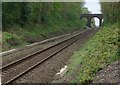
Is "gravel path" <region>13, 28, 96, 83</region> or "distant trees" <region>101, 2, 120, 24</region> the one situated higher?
"distant trees" <region>101, 2, 120, 24</region>

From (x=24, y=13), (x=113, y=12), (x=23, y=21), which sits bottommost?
(x=23, y=21)

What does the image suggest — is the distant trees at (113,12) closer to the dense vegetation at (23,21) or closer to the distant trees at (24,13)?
the dense vegetation at (23,21)

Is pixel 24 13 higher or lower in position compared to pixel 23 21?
higher

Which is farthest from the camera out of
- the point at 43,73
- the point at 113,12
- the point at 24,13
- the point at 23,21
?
the point at 23,21

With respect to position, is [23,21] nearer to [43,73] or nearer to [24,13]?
[24,13]

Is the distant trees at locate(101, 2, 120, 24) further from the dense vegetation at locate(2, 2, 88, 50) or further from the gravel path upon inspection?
the gravel path

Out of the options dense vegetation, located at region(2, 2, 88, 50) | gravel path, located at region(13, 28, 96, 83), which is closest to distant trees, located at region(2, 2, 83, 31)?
dense vegetation, located at region(2, 2, 88, 50)

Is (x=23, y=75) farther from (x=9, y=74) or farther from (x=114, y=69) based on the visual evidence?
(x=114, y=69)

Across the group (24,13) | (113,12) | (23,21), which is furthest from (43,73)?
(113,12)

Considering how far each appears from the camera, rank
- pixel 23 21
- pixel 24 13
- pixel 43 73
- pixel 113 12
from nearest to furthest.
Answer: pixel 43 73
pixel 24 13
pixel 113 12
pixel 23 21

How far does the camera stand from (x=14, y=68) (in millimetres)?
15984

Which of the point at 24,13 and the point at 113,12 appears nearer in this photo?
the point at 24,13

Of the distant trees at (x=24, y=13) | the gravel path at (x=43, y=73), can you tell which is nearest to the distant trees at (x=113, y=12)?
the distant trees at (x=24, y=13)

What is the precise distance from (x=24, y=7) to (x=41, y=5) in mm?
8928
